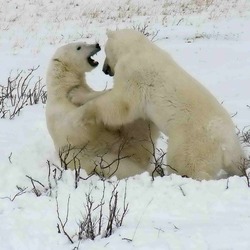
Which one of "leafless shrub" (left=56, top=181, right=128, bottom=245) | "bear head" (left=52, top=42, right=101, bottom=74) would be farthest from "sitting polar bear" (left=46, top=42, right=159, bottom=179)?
"leafless shrub" (left=56, top=181, right=128, bottom=245)

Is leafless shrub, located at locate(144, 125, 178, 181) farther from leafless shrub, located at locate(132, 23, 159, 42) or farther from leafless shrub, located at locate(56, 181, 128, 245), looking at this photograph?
leafless shrub, located at locate(132, 23, 159, 42)

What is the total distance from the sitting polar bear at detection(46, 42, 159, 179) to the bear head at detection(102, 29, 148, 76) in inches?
9.0

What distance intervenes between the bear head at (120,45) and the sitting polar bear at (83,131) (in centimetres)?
23

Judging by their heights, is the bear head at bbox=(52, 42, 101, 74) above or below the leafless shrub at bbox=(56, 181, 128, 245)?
above

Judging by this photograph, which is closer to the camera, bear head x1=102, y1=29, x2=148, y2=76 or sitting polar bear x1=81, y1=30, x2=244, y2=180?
sitting polar bear x1=81, y1=30, x2=244, y2=180

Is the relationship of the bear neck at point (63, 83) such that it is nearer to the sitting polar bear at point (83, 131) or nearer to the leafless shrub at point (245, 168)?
the sitting polar bear at point (83, 131)

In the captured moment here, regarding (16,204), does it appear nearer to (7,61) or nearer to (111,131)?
(111,131)

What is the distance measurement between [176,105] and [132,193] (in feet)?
3.59

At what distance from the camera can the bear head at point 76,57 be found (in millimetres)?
5832

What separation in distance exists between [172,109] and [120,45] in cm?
98

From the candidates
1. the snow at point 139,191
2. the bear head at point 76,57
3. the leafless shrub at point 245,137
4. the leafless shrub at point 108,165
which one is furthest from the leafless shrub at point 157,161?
the bear head at point 76,57

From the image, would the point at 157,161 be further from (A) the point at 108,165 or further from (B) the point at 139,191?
(B) the point at 139,191

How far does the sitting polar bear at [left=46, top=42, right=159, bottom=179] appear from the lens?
530cm

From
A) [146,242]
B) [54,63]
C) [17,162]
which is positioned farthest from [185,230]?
[54,63]
